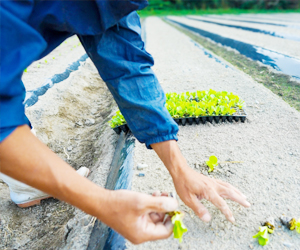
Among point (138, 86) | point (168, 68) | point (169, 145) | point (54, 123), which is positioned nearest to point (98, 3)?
point (138, 86)

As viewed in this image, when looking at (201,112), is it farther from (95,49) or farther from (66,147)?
(66,147)

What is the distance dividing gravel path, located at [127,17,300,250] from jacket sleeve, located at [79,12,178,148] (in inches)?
20.1

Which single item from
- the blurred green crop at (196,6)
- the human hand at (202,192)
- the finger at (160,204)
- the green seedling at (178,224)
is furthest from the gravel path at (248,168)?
the blurred green crop at (196,6)

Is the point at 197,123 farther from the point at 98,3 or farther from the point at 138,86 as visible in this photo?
the point at 98,3

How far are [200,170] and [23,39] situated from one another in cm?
135

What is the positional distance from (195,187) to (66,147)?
1.81 metres

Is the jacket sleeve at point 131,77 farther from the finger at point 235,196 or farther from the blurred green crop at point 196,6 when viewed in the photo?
the blurred green crop at point 196,6

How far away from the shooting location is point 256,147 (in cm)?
199

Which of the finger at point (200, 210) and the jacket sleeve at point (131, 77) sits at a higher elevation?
the jacket sleeve at point (131, 77)

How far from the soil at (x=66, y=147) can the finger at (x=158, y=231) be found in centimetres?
71

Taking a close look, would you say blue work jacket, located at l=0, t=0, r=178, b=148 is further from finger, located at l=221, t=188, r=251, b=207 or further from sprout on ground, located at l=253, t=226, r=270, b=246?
sprout on ground, located at l=253, t=226, r=270, b=246

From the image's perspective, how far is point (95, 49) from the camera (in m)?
1.26

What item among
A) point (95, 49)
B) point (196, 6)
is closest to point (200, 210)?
point (95, 49)

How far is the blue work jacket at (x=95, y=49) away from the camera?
790mm
